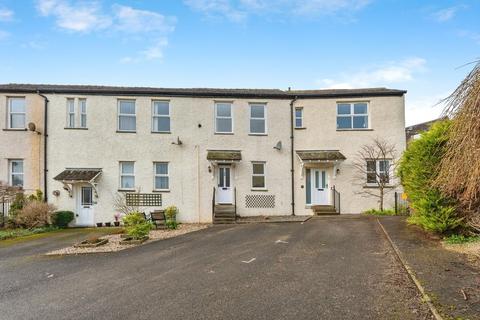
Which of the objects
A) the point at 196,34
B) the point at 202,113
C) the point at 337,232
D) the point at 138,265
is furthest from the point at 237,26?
the point at 138,265

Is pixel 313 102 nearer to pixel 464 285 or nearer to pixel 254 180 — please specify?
pixel 254 180

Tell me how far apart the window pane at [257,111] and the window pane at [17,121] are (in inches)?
488

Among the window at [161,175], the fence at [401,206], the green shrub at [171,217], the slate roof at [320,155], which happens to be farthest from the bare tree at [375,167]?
the window at [161,175]

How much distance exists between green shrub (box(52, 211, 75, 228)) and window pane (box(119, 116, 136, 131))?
5.30m

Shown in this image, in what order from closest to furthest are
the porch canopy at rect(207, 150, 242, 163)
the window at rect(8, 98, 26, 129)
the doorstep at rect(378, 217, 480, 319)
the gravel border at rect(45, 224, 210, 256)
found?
the doorstep at rect(378, 217, 480, 319)
the gravel border at rect(45, 224, 210, 256)
the porch canopy at rect(207, 150, 242, 163)
the window at rect(8, 98, 26, 129)

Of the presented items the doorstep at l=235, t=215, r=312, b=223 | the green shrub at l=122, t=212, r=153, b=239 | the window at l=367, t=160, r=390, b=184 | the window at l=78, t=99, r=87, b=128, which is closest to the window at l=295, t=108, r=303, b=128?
the window at l=367, t=160, r=390, b=184

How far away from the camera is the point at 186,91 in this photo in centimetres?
1797

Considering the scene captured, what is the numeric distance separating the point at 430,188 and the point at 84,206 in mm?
16148

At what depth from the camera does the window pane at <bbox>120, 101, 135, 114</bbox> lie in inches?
709

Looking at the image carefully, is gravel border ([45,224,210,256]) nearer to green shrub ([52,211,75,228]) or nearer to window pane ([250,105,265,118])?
green shrub ([52,211,75,228])

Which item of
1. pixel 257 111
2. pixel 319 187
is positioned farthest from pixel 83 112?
pixel 319 187

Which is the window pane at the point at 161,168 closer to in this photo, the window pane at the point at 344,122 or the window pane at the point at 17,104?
the window pane at the point at 17,104

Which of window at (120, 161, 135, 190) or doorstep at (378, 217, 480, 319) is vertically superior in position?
window at (120, 161, 135, 190)

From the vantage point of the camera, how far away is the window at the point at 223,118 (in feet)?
59.7
